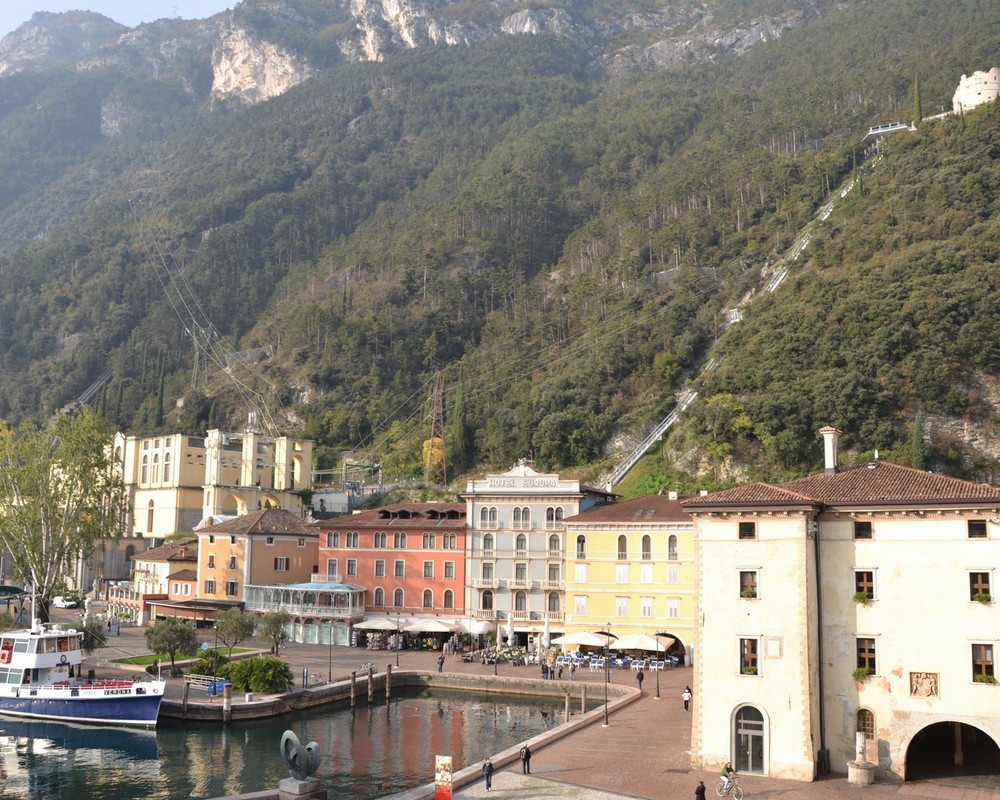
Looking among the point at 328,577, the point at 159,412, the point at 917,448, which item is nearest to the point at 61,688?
the point at 328,577

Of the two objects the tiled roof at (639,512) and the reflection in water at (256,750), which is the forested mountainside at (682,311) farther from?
the reflection in water at (256,750)

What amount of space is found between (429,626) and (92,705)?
82.8ft

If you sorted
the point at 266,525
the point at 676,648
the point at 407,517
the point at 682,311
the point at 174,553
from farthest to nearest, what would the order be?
the point at 682,311 → the point at 174,553 → the point at 266,525 → the point at 407,517 → the point at 676,648

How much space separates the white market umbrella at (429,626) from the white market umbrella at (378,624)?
136 cm

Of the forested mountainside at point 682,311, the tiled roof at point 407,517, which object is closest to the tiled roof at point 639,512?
the tiled roof at point 407,517

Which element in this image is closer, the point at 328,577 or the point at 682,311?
the point at 328,577

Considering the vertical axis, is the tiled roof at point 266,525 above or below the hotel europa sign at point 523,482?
below

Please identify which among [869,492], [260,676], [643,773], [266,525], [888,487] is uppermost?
[888,487]

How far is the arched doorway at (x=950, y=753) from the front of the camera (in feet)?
112

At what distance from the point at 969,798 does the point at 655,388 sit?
83.4 metres

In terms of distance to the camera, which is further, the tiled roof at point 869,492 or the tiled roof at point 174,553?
the tiled roof at point 174,553

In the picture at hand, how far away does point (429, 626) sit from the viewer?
70.4 meters

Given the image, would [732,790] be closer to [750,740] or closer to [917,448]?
[750,740]

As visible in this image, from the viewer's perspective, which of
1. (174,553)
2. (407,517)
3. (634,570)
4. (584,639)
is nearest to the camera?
(584,639)
